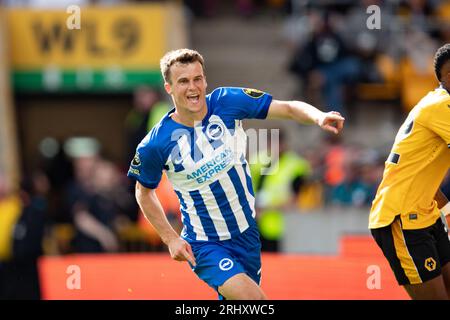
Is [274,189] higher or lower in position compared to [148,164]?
lower

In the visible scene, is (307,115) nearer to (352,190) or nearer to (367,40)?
(352,190)

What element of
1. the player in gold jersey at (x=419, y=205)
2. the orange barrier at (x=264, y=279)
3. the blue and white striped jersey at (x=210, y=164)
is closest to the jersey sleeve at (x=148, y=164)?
the blue and white striped jersey at (x=210, y=164)

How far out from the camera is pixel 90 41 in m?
17.6

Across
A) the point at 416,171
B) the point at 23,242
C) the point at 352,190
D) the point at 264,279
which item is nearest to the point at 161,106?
the point at 352,190

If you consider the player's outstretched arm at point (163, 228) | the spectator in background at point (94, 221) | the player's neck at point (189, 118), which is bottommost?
the spectator in background at point (94, 221)

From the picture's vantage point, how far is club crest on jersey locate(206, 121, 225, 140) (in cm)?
770

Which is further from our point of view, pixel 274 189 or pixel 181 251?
pixel 274 189

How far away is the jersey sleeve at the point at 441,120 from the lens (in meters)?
7.23

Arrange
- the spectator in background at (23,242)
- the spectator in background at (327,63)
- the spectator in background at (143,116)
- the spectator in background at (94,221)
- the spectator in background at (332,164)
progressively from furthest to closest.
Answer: the spectator in background at (327,63) < the spectator in background at (143,116) < the spectator in background at (94,221) < the spectator in background at (332,164) < the spectator in background at (23,242)

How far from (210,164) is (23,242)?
18.3ft

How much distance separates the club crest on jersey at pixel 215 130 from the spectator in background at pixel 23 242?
4.97 meters

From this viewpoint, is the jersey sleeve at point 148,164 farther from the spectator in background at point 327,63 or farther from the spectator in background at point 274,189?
the spectator in background at point 327,63

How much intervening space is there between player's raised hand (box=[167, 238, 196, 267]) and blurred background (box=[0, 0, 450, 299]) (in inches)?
129

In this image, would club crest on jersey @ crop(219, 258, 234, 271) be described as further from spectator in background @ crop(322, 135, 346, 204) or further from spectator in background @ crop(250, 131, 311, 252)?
spectator in background @ crop(322, 135, 346, 204)
